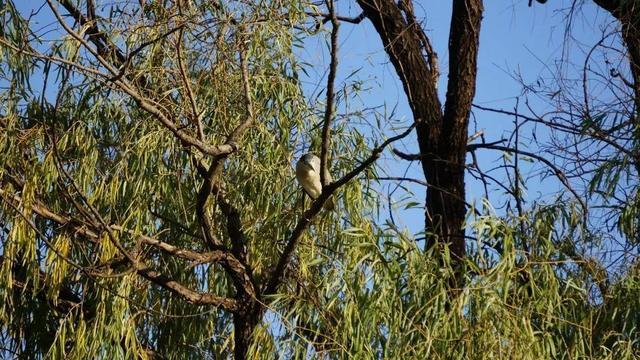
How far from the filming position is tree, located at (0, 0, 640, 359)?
374 cm

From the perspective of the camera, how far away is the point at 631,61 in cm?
450

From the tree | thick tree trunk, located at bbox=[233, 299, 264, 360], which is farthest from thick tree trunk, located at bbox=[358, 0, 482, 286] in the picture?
thick tree trunk, located at bbox=[233, 299, 264, 360]

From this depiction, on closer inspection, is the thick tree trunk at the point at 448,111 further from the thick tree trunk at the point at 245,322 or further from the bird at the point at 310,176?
the thick tree trunk at the point at 245,322

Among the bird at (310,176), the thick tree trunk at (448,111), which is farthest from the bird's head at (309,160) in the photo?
the thick tree trunk at (448,111)

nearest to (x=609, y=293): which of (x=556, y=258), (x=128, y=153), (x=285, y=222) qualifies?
(x=556, y=258)

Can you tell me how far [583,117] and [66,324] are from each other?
7.42 feet

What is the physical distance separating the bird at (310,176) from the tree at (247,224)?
0.35ft

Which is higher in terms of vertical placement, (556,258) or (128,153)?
(128,153)

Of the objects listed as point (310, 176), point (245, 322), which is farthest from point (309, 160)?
point (245, 322)

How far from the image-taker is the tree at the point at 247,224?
3744 millimetres

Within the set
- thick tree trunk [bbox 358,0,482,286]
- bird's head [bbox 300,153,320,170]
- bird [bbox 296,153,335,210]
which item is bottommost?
bird [bbox 296,153,335,210]

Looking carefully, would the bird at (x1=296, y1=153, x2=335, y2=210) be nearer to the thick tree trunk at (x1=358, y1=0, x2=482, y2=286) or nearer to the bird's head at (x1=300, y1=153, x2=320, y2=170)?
the bird's head at (x1=300, y1=153, x2=320, y2=170)

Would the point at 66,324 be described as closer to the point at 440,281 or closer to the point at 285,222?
the point at 285,222

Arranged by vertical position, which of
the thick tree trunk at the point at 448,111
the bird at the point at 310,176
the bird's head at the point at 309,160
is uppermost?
the thick tree trunk at the point at 448,111
